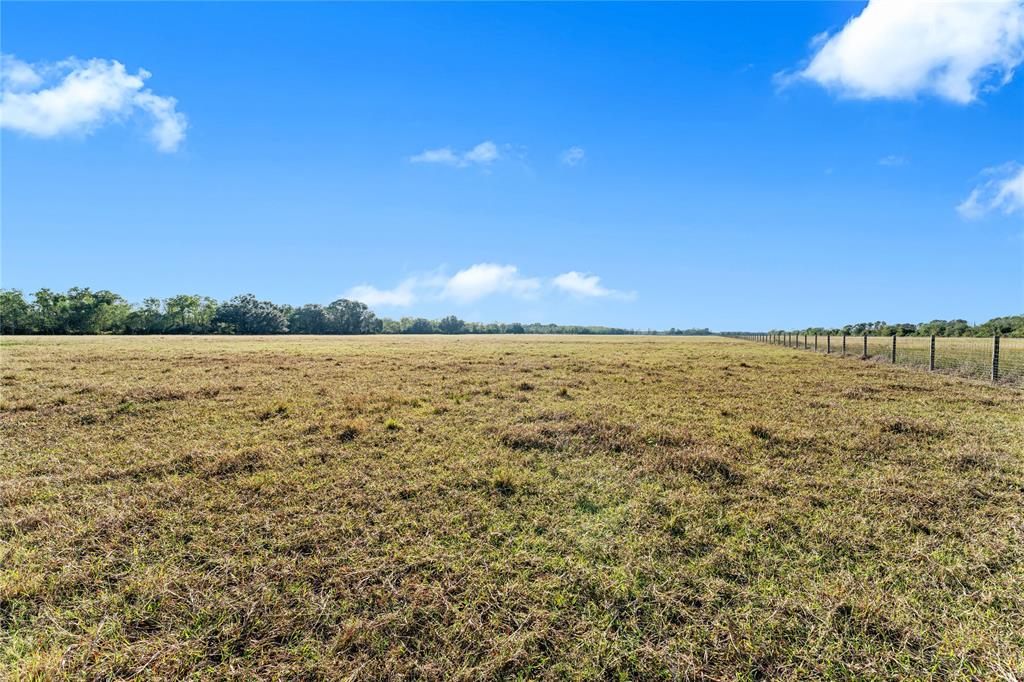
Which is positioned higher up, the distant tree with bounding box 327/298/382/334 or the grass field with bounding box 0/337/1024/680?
the distant tree with bounding box 327/298/382/334

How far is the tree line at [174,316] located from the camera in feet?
277

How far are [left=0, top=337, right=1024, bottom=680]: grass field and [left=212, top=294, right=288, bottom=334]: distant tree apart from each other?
107867 millimetres

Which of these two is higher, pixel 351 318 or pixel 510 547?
pixel 351 318

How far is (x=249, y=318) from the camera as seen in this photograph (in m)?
105

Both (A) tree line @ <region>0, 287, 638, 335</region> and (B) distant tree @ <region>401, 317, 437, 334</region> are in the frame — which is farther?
(B) distant tree @ <region>401, 317, 437, 334</region>

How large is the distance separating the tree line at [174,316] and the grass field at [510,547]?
107m

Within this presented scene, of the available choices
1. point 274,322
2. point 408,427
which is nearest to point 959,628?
point 408,427

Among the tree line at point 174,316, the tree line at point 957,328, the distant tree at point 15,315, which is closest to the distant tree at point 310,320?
the tree line at point 174,316

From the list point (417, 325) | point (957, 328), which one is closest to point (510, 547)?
point (957, 328)

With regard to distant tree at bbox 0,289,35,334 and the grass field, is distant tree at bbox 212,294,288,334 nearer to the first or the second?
distant tree at bbox 0,289,35,334

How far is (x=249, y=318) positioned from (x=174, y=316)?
1475cm

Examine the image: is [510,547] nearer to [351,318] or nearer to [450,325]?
[351,318]

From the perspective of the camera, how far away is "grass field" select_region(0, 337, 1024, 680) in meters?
3.09

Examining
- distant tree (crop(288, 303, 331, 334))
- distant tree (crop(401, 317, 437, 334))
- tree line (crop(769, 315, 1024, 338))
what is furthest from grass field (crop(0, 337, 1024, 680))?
distant tree (crop(401, 317, 437, 334))
